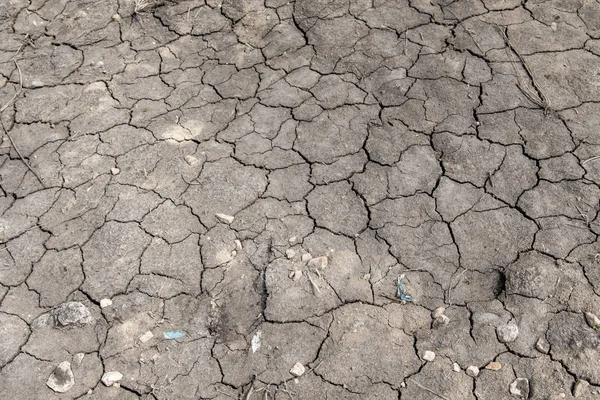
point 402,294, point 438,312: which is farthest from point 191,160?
point 438,312

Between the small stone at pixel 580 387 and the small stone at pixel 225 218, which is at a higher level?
the small stone at pixel 580 387

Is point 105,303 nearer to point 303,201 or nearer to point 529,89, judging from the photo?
point 303,201

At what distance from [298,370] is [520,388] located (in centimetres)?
107

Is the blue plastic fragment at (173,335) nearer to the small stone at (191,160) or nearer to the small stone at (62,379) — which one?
the small stone at (62,379)

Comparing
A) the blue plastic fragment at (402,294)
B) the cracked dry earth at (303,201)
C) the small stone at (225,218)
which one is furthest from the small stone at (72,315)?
the blue plastic fragment at (402,294)

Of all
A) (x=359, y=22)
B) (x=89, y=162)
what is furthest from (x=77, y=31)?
(x=359, y=22)

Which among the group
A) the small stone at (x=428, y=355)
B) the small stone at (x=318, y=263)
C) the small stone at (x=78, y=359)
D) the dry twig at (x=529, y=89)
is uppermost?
the dry twig at (x=529, y=89)

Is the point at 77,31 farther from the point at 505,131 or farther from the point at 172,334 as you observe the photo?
the point at 505,131

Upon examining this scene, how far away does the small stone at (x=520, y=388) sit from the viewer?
2.56m

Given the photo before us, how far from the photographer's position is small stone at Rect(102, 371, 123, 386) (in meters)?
2.75

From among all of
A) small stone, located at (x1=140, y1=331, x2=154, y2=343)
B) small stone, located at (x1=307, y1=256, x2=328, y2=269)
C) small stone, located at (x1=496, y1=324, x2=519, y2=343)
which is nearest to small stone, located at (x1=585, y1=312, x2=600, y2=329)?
small stone, located at (x1=496, y1=324, x2=519, y2=343)

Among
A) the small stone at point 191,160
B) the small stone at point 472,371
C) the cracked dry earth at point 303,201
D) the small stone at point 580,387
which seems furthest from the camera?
the small stone at point 191,160

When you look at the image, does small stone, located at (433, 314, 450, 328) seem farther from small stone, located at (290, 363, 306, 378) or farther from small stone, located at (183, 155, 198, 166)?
small stone, located at (183, 155, 198, 166)

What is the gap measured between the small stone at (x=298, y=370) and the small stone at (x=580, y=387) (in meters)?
1.29
